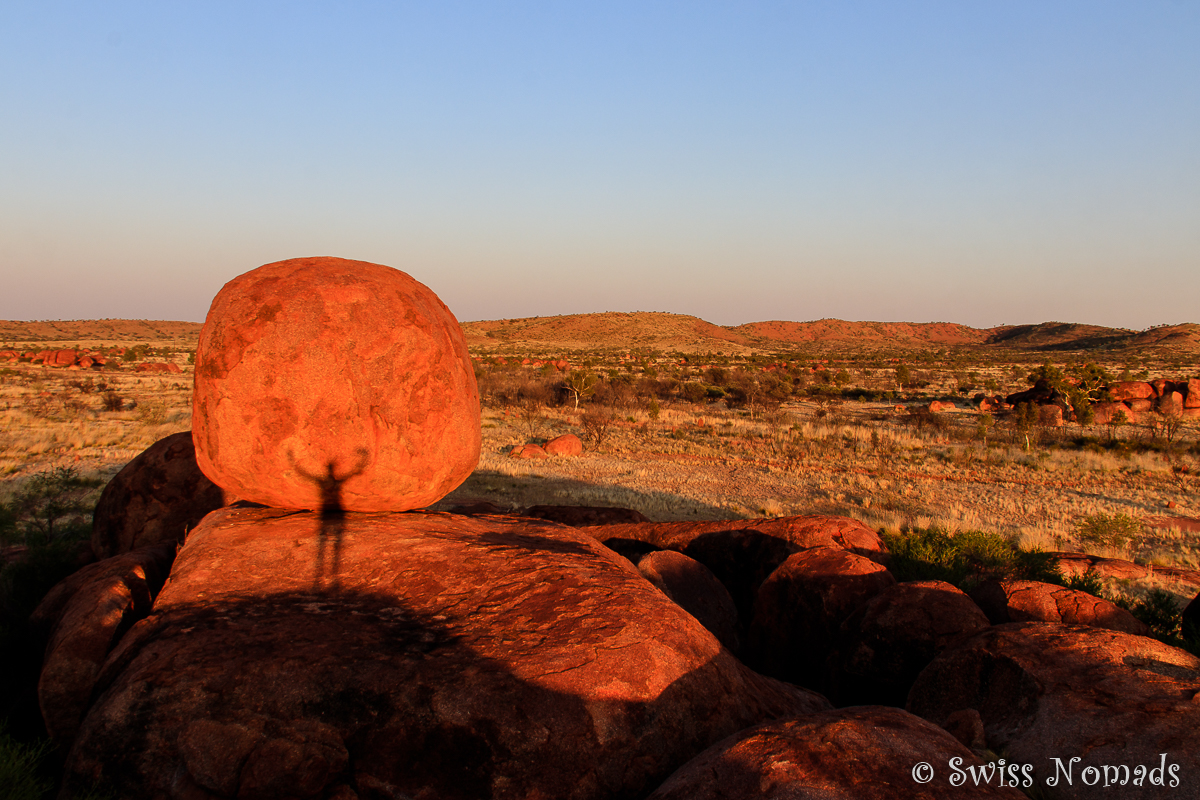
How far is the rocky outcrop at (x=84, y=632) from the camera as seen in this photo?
406 centimetres

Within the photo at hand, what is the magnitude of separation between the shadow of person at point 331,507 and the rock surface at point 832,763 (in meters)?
3.04

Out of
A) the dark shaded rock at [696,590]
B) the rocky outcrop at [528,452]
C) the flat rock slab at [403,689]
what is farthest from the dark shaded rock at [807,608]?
the rocky outcrop at [528,452]

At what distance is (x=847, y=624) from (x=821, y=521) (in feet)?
6.33

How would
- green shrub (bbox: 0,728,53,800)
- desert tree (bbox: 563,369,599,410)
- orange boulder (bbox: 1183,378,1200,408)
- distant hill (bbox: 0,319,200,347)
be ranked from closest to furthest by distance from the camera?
1. green shrub (bbox: 0,728,53,800)
2. orange boulder (bbox: 1183,378,1200,408)
3. desert tree (bbox: 563,369,599,410)
4. distant hill (bbox: 0,319,200,347)

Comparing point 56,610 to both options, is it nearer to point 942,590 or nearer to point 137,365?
point 942,590

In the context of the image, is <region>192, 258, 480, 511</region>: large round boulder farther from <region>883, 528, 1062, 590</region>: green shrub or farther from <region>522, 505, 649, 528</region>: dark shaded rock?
<region>883, 528, 1062, 590</region>: green shrub

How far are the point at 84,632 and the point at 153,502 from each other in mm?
4149

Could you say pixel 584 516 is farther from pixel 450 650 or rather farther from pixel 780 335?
pixel 780 335

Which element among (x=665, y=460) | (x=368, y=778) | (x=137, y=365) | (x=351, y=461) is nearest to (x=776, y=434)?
(x=665, y=460)

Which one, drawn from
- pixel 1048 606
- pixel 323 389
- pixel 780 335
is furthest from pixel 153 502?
pixel 780 335

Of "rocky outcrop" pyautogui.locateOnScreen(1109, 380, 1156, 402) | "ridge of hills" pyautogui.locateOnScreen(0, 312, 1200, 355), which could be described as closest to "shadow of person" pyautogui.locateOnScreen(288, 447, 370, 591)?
"rocky outcrop" pyautogui.locateOnScreen(1109, 380, 1156, 402)

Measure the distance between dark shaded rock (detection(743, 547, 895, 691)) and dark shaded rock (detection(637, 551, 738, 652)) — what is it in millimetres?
290

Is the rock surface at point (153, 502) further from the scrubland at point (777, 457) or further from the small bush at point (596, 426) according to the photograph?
the small bush at point (596, 426)

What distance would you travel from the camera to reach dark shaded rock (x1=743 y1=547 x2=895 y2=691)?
242 inches
